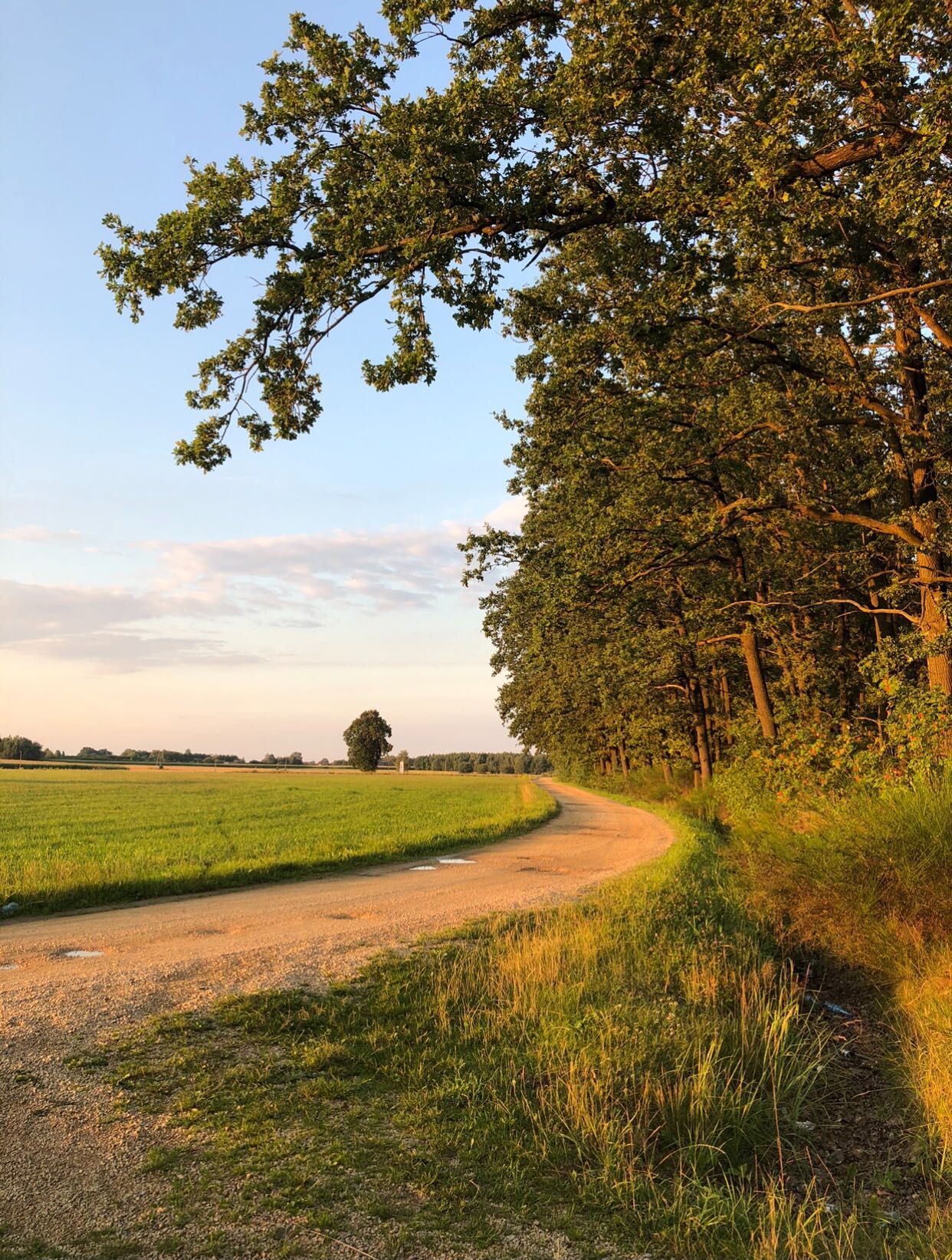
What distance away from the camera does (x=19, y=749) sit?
152 m

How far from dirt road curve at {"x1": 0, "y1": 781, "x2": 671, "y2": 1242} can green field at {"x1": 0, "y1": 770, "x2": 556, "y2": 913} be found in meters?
0.85

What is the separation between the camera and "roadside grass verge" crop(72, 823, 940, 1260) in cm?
392

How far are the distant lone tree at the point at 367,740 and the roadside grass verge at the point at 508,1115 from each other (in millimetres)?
128753

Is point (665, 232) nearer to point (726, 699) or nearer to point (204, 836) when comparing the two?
point (204, 836)

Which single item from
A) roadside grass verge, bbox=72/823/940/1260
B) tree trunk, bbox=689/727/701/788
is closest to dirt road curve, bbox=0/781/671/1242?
roadside grass verge, bbox=72/823/940/1260

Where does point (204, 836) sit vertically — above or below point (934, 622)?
below

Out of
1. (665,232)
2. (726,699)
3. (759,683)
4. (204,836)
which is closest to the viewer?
(665,232)

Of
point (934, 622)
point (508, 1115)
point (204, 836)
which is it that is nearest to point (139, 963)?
point (508, 1115)

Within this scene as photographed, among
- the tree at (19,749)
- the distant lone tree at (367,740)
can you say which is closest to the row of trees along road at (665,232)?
the distant lone tree at (367,740)

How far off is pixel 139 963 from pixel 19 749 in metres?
170

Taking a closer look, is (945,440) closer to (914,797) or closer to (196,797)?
(914,797)

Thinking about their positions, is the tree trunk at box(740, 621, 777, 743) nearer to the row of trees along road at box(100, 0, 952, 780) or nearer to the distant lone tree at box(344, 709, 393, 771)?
the row of trees along road at box(100, 0, 952, 780)

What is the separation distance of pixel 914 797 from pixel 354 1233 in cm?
732

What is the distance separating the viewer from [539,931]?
980cm
